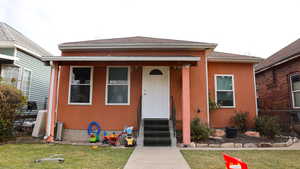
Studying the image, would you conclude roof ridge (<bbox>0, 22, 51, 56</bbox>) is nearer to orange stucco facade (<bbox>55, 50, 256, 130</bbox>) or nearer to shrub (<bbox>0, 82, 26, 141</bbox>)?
orange stucco facade (<bbox>55, 50, 256, 130</bbox>)

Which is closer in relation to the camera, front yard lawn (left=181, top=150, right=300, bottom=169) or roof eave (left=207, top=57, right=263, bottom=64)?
front yard lawn (left=181, top=150, right=300, bottom=169)

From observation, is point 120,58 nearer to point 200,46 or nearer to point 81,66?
point 81,66

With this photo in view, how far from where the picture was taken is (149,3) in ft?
33.9

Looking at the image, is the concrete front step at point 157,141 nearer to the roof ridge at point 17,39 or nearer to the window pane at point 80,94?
the window pane at point 80,94

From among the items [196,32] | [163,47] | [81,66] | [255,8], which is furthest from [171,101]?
[196,32]

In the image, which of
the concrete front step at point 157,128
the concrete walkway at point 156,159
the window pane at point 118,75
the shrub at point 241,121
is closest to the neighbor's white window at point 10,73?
the window pane at point 118,75

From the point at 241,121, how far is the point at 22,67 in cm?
1046

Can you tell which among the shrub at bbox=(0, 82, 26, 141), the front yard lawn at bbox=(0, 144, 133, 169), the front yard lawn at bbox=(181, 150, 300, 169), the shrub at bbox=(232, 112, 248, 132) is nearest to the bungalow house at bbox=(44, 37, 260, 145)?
the shrub at bbox=(0, 82, 26, 141)

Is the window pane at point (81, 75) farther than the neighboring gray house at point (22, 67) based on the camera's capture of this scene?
No

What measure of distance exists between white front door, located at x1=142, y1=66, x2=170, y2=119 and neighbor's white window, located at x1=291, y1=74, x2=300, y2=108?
6425 millimetres

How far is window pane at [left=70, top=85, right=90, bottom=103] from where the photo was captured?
6.69 m

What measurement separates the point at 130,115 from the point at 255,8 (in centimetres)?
1007

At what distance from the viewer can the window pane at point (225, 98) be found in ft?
24.9

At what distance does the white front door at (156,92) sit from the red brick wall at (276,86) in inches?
253
